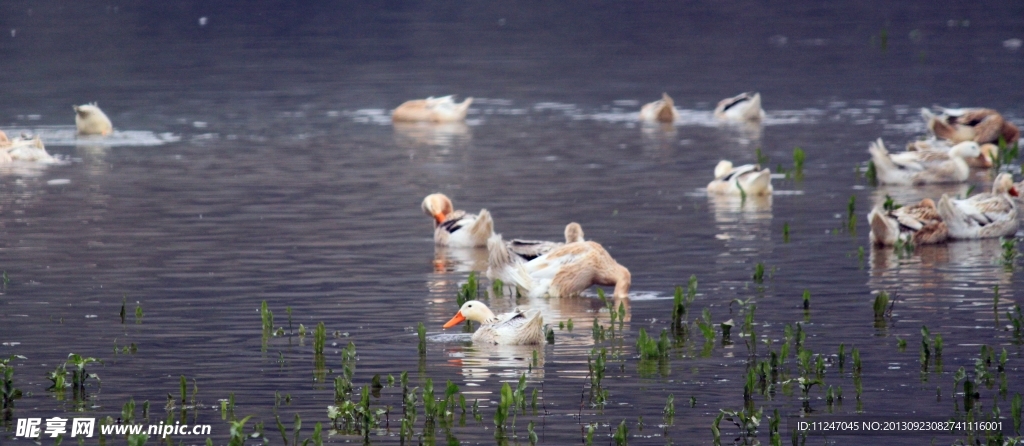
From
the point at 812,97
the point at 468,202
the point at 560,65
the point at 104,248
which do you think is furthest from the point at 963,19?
the point at 104,248

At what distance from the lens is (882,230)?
17500mm

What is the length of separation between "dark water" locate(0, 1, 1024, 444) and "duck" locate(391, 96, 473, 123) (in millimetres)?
499

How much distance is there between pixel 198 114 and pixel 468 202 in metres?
13.3

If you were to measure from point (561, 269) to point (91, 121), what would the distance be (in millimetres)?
16413

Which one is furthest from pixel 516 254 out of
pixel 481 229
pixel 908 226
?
pixel 908 226

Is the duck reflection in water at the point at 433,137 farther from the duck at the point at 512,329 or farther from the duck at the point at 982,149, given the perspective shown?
the duck at the point at 512,329

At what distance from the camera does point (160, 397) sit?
36.2 feet

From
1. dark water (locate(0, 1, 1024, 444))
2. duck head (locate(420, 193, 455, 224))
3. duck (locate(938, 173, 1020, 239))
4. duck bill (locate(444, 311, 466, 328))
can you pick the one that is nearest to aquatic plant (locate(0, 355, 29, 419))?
dark water (locate(0, 1, 1024, 444))

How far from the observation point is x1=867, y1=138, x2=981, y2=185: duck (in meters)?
22.8

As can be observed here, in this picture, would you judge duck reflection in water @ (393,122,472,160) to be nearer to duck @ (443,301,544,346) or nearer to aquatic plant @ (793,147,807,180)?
aquatic plant @ (793,147,807,180)

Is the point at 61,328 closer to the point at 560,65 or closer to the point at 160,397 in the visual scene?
the point at 160,397

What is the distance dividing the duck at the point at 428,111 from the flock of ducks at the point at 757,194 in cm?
970

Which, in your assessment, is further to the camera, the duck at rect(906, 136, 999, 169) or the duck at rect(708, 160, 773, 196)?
the duck at rect(906, 136, 999, 169)

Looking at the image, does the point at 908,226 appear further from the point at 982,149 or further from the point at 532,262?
the point at 982,149
